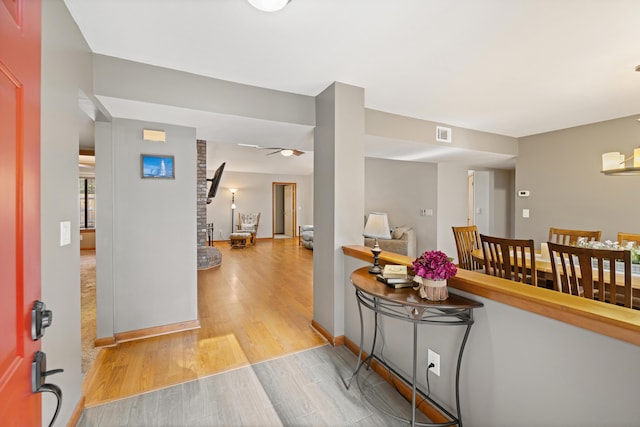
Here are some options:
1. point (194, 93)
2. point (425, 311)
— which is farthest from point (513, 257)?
point (194, 93)

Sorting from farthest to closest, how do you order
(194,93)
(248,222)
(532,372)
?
(248,222)
(194,93)
(532,372)

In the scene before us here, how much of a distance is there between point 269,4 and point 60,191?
4.78ft

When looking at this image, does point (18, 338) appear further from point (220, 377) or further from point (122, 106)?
point (122, 106)

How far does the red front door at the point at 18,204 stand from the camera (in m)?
0.65

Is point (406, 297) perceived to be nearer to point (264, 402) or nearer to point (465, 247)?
point (264, 402)

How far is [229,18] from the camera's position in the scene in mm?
1713

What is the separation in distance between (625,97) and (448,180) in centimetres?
288

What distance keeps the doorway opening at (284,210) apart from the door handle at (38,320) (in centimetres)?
936

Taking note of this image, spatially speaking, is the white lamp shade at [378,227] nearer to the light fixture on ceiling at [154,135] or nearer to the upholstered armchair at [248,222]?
the light fixture on ceiling at [154,135]

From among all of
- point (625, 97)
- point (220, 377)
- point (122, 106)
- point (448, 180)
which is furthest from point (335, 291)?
point (448, 180)

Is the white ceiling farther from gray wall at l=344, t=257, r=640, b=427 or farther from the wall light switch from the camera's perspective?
gray wall at l=344, t=257, r=640, b=427

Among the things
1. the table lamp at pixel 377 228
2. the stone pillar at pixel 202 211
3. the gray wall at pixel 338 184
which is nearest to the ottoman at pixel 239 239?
the stone pillar at pixel 202 211

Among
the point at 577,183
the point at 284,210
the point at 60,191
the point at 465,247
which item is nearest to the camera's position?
the point at 60,191

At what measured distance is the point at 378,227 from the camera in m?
2.29
